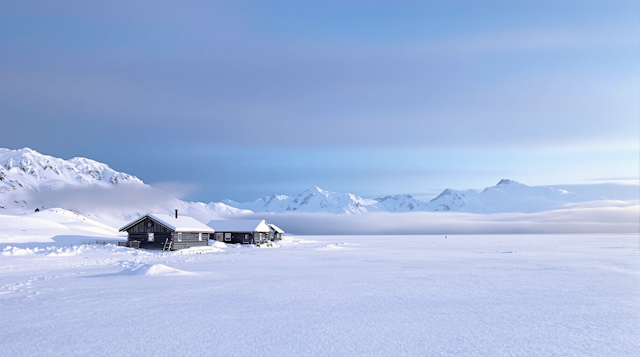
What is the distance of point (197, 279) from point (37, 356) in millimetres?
14128

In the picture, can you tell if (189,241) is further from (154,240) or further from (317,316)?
(317,316)

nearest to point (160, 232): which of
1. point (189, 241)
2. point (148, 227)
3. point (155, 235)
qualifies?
point (155, 235)

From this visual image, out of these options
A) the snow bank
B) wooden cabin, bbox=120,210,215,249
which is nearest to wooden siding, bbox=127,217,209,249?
wooden cabin, bbox=120,210,215,249

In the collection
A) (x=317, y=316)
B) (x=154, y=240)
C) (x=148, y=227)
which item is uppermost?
(x=148, y=227)

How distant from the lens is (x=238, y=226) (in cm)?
7950

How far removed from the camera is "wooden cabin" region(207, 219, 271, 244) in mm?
77625

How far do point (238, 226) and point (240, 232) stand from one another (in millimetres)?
1912

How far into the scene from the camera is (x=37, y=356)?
986cm

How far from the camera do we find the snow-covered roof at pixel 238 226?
7794 centimetres

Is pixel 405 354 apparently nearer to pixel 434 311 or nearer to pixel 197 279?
pixel 434 311

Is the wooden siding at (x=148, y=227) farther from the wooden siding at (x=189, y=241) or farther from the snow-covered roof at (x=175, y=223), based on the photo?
the wooden siding at (x=189, y=241)

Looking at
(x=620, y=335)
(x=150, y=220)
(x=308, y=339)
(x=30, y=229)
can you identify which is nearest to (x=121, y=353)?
(x=308, y=339)

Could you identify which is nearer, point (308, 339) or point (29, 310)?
point (308, 339)

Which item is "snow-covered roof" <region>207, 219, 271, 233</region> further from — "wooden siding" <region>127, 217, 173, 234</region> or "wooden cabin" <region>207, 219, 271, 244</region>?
"wooden siding" <region>127, 217, 173, 234</region>
